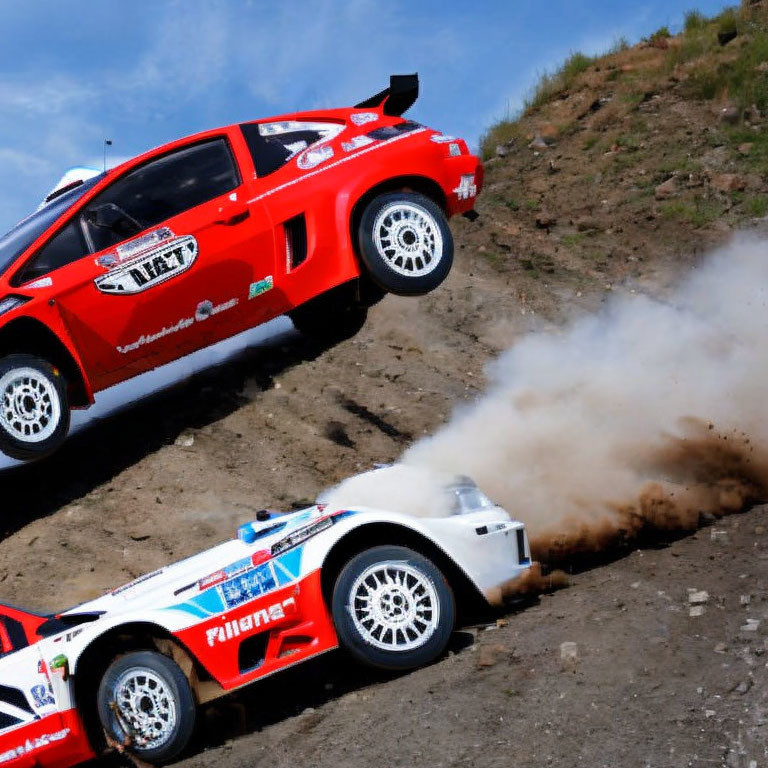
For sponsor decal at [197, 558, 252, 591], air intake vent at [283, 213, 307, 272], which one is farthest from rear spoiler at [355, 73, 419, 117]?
sponsor decal at [197, 558, 252, 591]

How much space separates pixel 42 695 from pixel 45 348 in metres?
2.85

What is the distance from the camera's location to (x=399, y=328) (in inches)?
493

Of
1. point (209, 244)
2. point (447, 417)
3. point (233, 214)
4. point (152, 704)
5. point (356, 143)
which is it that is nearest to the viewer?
point (152, 704)

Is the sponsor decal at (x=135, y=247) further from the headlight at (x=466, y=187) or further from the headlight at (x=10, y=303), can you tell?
the headlight at (x=466, y=187)

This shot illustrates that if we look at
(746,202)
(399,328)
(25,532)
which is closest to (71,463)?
(25,532)

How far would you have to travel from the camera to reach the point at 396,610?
5.59m

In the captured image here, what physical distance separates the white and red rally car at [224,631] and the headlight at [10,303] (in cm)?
239

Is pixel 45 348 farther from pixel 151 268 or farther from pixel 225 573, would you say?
pixel 225 573

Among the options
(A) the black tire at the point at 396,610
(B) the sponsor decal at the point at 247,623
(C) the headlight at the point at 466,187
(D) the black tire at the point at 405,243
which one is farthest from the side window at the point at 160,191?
(A) the black tire at the point at 396,610

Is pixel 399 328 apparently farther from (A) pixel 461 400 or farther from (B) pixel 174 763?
(B) pixel 174 763

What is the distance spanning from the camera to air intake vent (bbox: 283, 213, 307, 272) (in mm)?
8406

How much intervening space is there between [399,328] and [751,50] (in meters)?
10.8

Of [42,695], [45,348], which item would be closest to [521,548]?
[42,695]

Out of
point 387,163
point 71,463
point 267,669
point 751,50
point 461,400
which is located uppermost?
point 751,50
